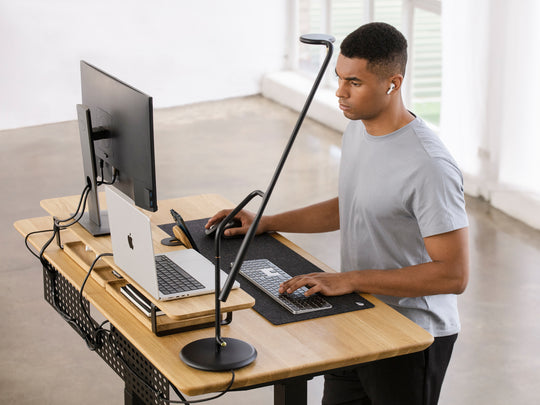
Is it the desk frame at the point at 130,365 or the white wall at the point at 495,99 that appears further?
the white wall at the point at 495,99

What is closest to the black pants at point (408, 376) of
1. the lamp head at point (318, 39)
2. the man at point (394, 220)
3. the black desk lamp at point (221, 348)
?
the man at point (394, 220)

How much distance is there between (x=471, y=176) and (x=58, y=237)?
12.0 ft

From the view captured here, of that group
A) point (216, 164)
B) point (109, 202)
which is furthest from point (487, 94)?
point (109, 202)

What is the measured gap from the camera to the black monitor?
2.51 metres

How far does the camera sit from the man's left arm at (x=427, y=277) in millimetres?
2320

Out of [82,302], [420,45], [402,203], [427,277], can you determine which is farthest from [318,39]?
[420,45]

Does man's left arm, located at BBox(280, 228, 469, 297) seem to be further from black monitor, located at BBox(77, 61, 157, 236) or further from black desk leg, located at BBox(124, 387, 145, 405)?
black desk leg, located at BBox(124, 387, 145, 405)

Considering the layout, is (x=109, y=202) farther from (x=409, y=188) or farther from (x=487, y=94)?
(x=487, y=94)

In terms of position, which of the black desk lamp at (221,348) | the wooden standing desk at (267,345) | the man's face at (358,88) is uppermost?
the man's face at (358,88)

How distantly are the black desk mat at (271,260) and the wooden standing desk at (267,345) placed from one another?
3 centimetres

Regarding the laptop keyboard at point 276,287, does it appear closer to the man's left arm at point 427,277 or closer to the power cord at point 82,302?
the man's left arm at point 427,277

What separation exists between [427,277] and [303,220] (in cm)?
64

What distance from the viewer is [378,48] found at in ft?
7.75

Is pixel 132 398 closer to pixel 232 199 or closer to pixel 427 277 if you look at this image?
pixel 427 277
